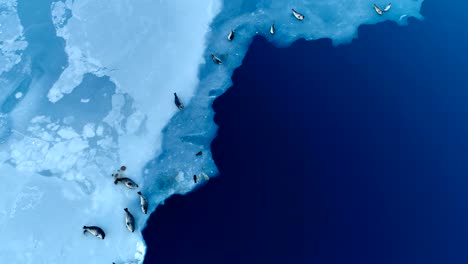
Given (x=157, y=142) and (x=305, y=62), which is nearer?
(x=157, y=142)

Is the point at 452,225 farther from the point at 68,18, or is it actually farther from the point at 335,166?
the point at 68,18

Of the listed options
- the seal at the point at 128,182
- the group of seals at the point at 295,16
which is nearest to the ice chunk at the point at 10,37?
the seal at the point at 128,182

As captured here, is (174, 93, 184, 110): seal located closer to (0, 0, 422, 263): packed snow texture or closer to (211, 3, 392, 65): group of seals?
(0, 0, 422, 263): packed snow texture

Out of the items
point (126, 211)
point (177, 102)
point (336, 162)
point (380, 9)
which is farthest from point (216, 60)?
point (380, 9)

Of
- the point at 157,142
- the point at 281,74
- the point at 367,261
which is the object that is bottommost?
the point at 367,261

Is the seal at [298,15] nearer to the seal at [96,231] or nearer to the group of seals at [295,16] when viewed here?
the group of seals at [295,16]

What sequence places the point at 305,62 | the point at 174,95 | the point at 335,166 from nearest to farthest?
the point at 335,166
the point at 174,95
the point at 305,62

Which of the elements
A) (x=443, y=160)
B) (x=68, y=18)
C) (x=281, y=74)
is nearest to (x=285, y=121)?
(x=281, y=74)
